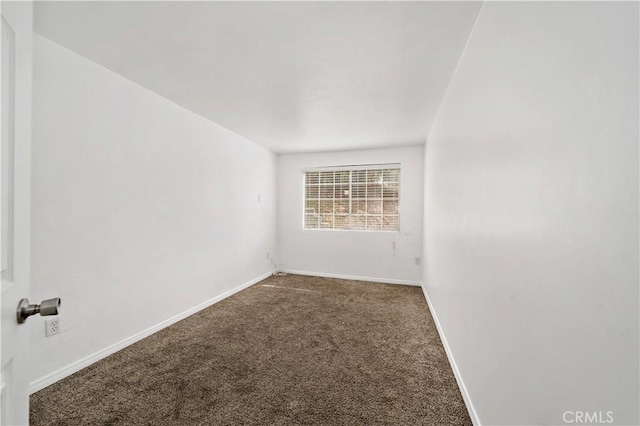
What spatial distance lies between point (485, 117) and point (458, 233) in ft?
2.88

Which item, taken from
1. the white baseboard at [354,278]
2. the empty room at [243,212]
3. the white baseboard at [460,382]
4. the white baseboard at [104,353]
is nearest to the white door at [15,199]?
the empty room at [243,212]

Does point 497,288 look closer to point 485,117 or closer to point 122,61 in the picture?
point 485,117

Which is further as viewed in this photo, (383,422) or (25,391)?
(383,422)

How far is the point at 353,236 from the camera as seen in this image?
16.5 feet

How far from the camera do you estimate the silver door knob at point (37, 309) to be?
756 millimetres

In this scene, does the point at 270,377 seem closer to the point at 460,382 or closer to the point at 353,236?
the point at 460,382

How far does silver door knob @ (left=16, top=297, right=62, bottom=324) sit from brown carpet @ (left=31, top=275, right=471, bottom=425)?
47.5 inches

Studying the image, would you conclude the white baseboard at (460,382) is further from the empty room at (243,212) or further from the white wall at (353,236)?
the white wall at (353,236)

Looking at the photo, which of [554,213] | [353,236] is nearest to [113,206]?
[554,213]

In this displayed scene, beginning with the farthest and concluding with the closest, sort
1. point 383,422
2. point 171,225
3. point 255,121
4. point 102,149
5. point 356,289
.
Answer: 1. point 356,289
2. point 255,121
3. point 171,225
4. point 102,149
5. point 383,422

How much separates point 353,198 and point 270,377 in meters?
3.56

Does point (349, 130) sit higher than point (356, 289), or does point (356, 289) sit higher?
point (349, 130)

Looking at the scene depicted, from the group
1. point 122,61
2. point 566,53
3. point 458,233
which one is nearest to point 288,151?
point 122,61

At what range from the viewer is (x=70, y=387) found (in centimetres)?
188
